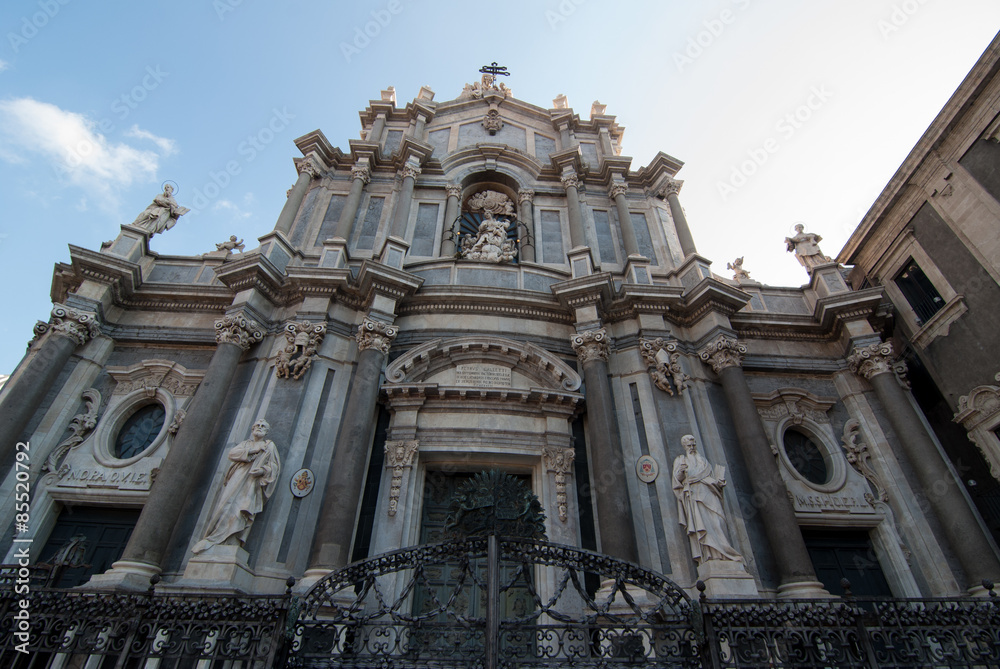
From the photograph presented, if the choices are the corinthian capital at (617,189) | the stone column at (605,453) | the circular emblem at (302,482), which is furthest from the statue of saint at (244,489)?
the corinthian capital at (617,189)

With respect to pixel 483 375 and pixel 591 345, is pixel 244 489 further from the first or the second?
pixel 591 345

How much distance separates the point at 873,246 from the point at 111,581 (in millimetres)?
18874

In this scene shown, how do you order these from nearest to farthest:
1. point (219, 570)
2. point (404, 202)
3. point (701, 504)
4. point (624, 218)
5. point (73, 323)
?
point (219, 570), point (701, 504), point (73, 323), point (624, 218), point (404, 202)

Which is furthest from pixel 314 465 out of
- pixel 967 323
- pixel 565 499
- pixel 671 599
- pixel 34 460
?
pixel 967 323

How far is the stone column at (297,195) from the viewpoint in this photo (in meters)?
14.4

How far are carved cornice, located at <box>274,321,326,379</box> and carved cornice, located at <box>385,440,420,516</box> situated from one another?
92.8 inches

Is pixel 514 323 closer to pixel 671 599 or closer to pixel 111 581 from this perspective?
pixel 671 599

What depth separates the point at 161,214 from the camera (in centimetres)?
1434

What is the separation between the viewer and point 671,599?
22.7 feet

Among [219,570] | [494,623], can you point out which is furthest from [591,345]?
[219,570]

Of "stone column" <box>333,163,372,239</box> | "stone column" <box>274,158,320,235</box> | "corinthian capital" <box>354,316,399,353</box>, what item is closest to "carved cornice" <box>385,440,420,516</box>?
"corinthian capital" <box>354,316,399,353</box>

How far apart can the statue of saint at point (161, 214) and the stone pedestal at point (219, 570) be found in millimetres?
9244

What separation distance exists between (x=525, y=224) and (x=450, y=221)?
2253 millimetres

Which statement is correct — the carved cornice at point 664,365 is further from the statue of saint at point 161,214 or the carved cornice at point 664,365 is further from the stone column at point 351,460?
the statue of saint at point 161,214
